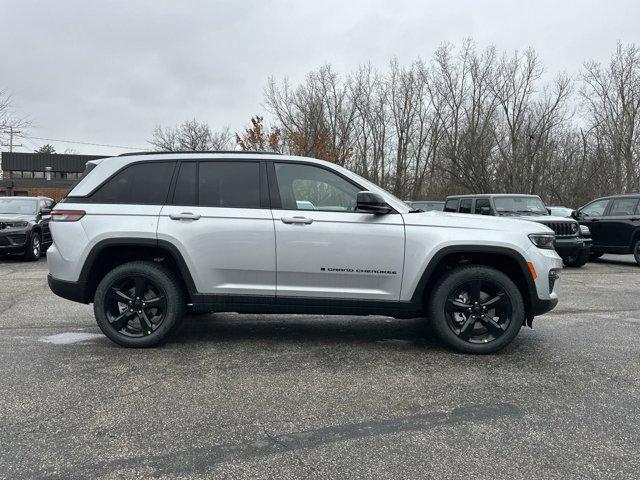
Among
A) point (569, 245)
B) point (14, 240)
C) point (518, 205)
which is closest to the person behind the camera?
point (569, 245)

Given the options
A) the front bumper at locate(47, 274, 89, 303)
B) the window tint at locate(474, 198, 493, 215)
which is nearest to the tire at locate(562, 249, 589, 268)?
the window tint at locate(474, 198, 493, 215)

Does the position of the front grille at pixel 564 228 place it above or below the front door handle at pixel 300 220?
below

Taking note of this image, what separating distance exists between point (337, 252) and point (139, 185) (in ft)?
6.79

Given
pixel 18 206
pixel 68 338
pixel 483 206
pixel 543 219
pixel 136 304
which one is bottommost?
pixel 68 338

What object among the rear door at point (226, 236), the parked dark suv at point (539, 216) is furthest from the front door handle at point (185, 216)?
the parked dark suv at point (539, 216)

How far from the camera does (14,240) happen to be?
12.1m

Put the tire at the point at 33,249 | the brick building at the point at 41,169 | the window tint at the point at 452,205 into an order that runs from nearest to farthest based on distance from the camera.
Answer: the tire at the point at 33,249
the window tint at the point at 452,205
the brick building at the point at 41,169

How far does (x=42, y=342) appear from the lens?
4.91 meters

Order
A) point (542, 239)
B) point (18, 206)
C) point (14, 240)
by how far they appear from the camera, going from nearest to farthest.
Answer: point (542, 239)
point (14, 240)
point (18, 206)

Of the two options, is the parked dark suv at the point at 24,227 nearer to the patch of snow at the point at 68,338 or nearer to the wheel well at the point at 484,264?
the patch of snow at the point at 68,338

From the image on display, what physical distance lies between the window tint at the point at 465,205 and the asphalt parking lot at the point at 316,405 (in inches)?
278

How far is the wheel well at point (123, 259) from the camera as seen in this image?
4.62 metres

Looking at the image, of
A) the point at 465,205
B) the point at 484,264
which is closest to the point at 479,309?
the point at 484,264

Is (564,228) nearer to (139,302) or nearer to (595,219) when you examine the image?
(595,219)
